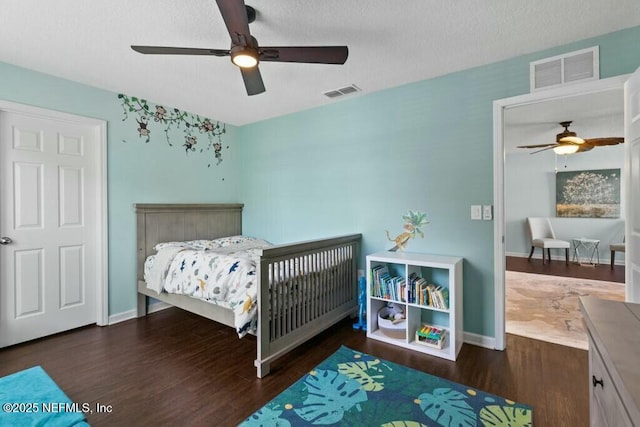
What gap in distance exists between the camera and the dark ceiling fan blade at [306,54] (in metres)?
1.72

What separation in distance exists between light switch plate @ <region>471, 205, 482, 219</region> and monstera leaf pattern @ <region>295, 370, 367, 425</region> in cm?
163

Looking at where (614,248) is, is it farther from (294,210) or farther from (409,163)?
(294,210)

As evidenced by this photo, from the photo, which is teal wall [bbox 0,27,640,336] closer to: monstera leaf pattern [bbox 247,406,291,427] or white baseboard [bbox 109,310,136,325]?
white baseboard [bbox 109,310,136,325]

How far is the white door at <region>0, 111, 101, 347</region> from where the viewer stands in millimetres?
2520

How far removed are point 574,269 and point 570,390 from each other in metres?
4.44

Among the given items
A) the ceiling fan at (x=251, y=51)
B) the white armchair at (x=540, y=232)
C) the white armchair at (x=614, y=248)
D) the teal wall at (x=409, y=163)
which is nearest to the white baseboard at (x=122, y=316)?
the teal wall at (x=409, y=163)

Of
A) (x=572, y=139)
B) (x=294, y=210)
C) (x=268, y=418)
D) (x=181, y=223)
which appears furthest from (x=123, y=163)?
(x=572, y=139)

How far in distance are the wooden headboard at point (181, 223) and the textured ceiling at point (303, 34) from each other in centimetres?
133

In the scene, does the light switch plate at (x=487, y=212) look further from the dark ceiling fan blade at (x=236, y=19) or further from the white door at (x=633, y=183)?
the dark ceiling fan blade at (x=236, y=19)

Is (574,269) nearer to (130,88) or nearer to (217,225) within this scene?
(217,225)

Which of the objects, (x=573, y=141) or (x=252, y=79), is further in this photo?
(x=573, y=141)

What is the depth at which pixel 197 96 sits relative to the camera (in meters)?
3.16

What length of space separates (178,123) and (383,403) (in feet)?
11.6

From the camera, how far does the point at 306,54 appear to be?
1767mm
